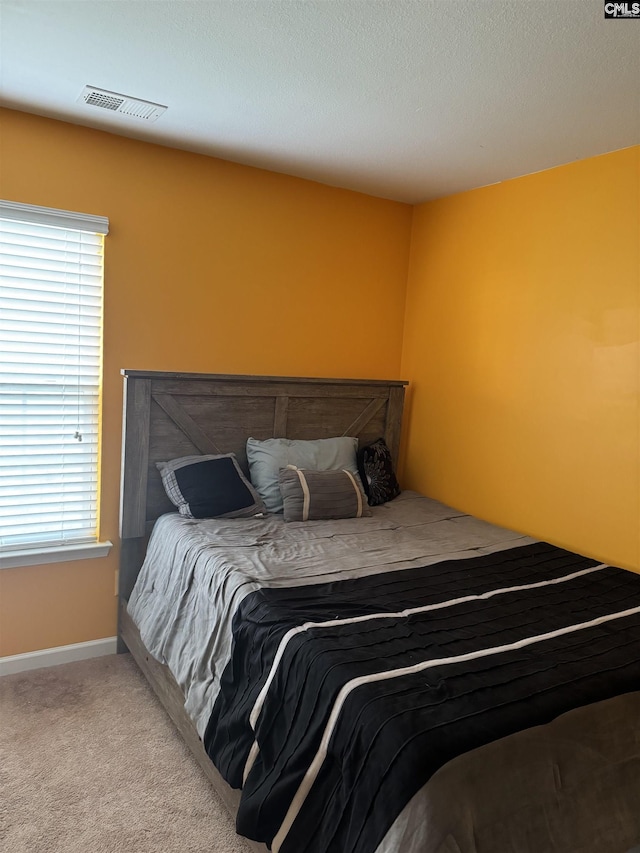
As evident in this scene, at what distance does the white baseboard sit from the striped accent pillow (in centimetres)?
111

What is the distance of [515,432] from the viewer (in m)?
3.10

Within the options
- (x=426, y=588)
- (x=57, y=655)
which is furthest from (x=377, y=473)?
(x=57, y=655)

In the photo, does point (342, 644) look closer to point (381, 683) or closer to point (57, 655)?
point (381, 683)

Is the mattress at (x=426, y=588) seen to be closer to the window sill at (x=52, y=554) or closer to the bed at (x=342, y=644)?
the bed at (x=342, y=644)

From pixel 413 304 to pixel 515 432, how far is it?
111 centimetres

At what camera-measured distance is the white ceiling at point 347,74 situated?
1712mm

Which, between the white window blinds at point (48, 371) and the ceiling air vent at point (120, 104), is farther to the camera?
the white window blinds at point (48, 371)

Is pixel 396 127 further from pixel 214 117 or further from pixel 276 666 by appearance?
pixel 276 666

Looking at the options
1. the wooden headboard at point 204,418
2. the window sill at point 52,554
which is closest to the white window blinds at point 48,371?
the window sill at point 52,554

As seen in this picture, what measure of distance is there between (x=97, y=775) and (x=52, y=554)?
3.27 feet

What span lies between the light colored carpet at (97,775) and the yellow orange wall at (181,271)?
383mm

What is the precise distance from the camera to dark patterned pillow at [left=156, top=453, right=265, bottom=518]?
2836 millimetres

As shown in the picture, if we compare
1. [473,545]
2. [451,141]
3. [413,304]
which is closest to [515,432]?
[473,545]

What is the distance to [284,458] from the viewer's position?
10.3 feet
